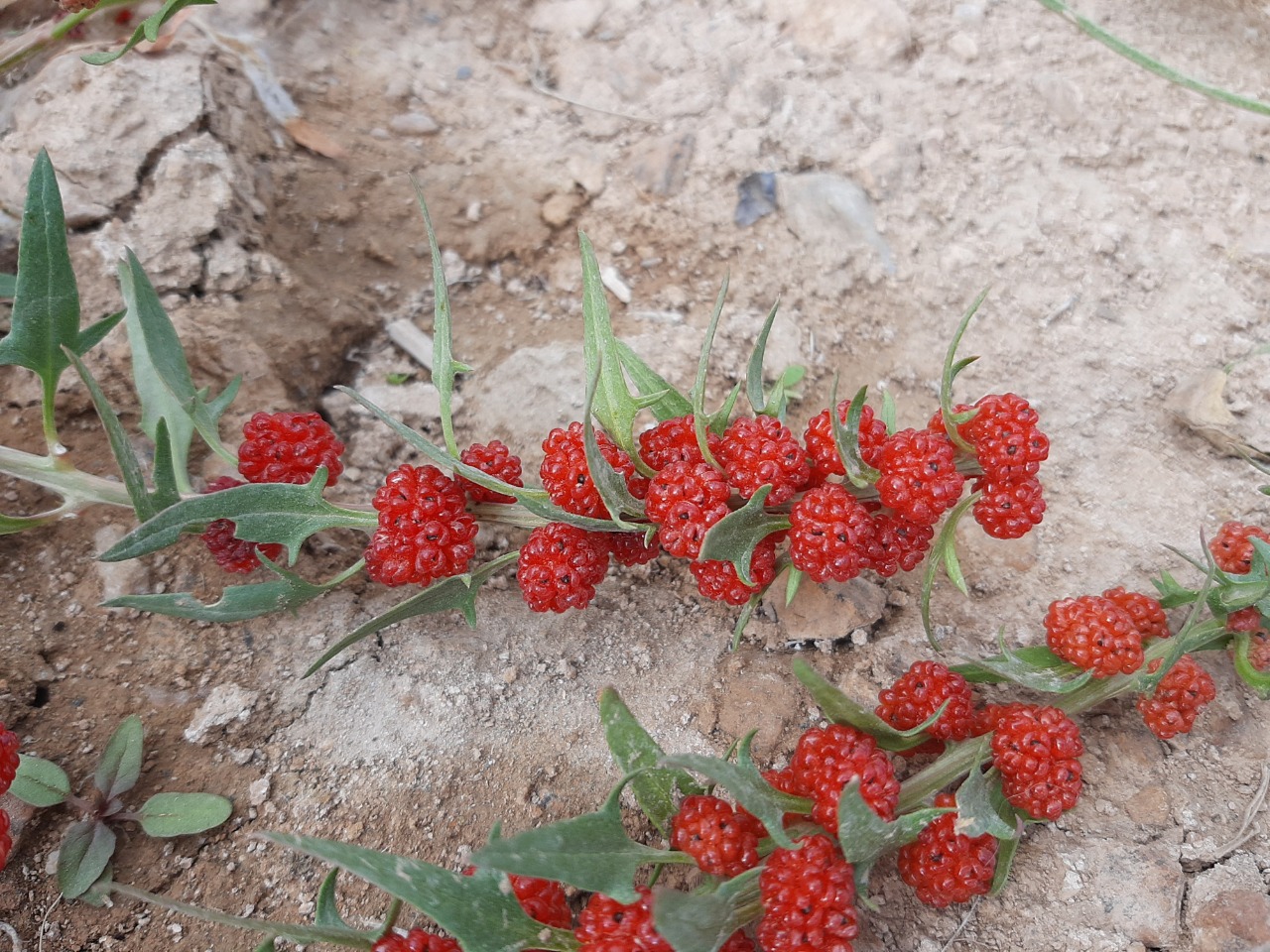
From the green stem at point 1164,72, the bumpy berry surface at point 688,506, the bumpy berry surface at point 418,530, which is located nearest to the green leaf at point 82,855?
the bumpy berry surface at point 418,530

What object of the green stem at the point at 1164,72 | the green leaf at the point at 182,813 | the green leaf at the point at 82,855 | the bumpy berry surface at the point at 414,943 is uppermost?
the green stem at the point at 1164,72

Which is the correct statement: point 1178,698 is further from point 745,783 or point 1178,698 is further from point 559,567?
point 559,567

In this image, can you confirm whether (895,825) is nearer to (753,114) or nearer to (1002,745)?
(1002,745)

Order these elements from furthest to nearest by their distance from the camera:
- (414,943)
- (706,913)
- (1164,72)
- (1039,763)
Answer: (1164,72), (1039,763), (414,943), (706,913)

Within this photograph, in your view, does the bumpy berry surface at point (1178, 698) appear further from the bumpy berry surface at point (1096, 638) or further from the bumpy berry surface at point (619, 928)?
the bumpy berry surface at point (619, 928)

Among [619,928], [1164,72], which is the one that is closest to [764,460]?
[619,928]
